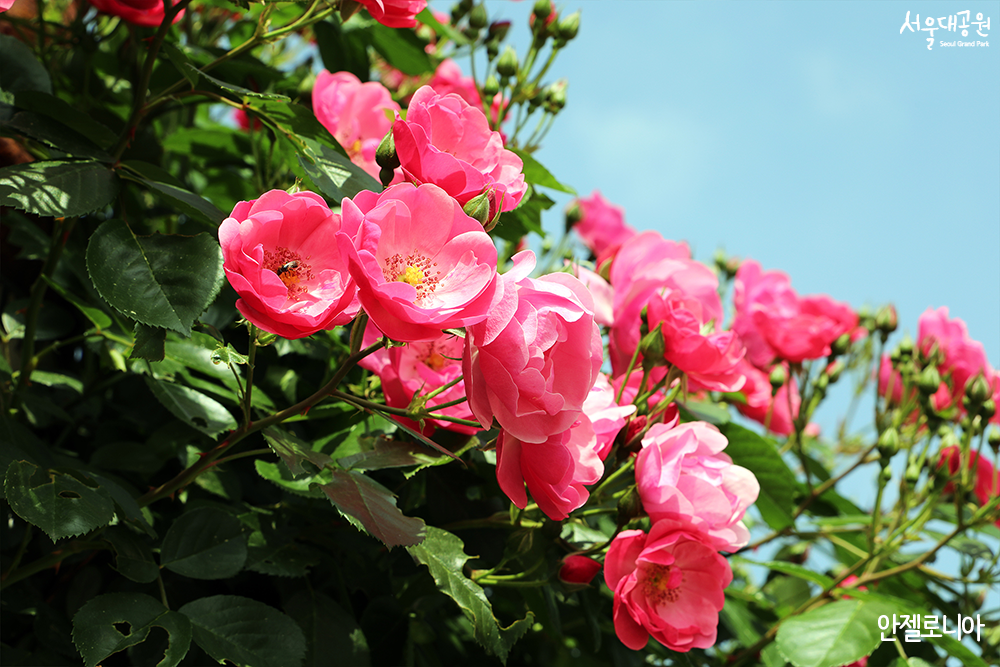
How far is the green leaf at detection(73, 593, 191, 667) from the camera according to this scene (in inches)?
→ 24.4

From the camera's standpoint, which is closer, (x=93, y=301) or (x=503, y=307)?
(x=503, y=307)

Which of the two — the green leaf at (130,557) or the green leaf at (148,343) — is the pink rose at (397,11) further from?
the green leaf at (130,557)

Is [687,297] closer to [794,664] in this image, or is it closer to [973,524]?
[794,664]

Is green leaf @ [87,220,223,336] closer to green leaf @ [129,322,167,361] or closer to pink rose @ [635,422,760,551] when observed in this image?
green leaf @ [129,322,167,361]

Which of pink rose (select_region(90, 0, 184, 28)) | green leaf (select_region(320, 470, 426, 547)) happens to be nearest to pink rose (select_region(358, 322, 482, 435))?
green leaf (select_region(320, 470, 426, 547))

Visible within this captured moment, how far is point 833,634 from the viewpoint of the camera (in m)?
1.05

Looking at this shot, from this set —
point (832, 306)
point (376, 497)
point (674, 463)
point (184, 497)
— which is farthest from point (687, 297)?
point (832, 306)

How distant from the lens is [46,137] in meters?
0.76

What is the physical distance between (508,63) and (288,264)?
0.71 m

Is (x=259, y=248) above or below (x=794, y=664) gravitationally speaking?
above

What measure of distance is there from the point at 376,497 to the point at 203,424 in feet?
0.85

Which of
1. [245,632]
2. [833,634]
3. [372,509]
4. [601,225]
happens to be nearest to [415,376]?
[372,509]

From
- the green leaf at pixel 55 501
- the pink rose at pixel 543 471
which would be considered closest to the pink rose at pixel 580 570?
the pink rose at pixel 543 471

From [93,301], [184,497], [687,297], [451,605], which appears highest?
[687,297]
